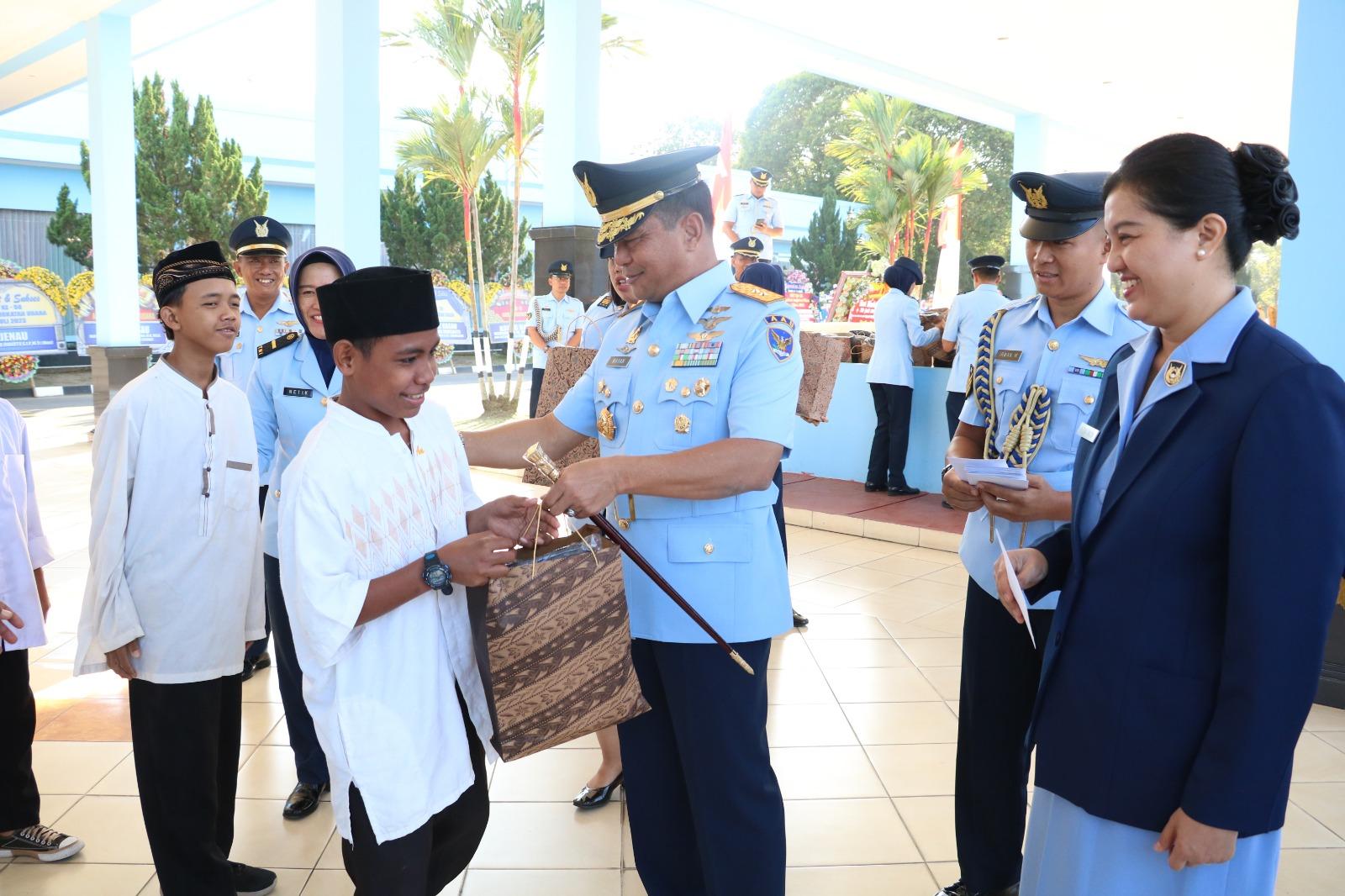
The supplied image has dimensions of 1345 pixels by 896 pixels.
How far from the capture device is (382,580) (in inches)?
66.1

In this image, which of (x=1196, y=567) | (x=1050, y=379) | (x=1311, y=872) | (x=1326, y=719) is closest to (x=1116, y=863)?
(x=1196, y=567)

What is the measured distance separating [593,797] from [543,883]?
454mm

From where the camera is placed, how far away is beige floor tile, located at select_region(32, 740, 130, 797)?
322cm

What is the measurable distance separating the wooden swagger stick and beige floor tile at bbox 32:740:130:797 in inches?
91.3

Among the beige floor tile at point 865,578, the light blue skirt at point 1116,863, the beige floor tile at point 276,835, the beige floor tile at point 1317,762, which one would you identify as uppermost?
the light blue skirt at point 1116,863

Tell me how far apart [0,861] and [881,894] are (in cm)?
241

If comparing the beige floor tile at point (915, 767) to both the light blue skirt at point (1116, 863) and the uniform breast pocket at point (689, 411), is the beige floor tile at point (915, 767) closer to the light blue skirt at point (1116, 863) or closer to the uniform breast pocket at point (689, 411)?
the light blue skirt at point (1116, 863)

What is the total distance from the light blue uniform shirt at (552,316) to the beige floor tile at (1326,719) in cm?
608

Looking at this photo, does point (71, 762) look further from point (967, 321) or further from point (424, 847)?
point (967, 321)

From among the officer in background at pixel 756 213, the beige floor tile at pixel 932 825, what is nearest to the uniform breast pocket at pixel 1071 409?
the beige floor tile at pixel 932 825

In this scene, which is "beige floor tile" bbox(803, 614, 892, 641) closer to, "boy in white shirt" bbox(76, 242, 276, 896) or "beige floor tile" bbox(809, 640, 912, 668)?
"beige floor tile" bbox(809, 640, 912, 668)

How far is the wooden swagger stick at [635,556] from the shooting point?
184cm

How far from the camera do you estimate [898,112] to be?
20500mm

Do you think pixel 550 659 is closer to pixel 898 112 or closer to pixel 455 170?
pixel 455 170
